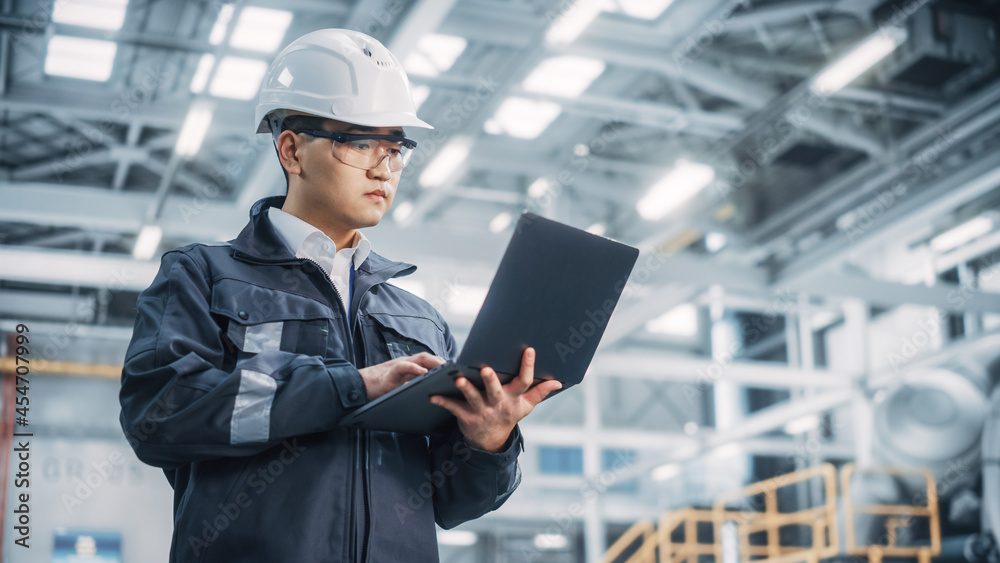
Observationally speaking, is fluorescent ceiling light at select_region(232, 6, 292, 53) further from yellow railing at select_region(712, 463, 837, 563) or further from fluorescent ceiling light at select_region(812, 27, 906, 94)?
yellow railing at select_region(712, 463, 837, 563)

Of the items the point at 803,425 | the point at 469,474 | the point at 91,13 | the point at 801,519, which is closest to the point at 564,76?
the point at 91,13

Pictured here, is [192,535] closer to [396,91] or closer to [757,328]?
[396,91]

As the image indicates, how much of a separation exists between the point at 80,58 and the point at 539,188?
4.92 meters

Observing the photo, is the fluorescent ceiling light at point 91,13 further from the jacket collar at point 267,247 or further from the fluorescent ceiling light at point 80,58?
the jacket collar at point 267,247

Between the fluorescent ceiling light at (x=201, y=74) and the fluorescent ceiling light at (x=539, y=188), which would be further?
the fluorescent ceiling light at (x=539, y=188)

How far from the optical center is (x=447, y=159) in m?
8.77

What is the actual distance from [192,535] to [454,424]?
1.90 ft

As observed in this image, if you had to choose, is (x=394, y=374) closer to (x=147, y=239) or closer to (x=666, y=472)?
(x=147, y=239)

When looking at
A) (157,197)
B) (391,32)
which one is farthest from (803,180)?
(157,197)

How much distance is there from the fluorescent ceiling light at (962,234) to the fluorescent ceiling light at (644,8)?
6.72 meters

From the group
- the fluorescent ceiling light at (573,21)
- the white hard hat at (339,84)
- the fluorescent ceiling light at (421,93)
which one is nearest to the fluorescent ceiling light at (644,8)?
the fluorescent ceiling light at (573,21)

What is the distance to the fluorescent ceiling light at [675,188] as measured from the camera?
32.2ft

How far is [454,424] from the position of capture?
2.05 meters

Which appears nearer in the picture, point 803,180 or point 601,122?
point 601,122
